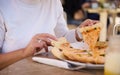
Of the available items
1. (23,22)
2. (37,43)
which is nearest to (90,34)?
(37,43)

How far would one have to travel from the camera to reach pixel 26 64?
3.84 feet

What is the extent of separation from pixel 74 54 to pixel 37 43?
0.21 meters

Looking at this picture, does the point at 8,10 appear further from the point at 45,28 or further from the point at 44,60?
the point at 44,60

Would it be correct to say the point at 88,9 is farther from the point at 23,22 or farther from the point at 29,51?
the point at 29,51

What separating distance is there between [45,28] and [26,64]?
450 mm

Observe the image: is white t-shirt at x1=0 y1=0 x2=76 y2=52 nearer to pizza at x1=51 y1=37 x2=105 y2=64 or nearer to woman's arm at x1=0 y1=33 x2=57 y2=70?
woman's arm at x1=0 y1=33 x2=57 y2=70

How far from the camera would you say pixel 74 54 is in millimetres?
1113

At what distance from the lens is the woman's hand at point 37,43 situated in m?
1.23

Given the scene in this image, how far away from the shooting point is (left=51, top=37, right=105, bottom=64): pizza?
1077 mm

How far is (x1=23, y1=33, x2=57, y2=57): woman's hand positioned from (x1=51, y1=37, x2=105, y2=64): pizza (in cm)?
5

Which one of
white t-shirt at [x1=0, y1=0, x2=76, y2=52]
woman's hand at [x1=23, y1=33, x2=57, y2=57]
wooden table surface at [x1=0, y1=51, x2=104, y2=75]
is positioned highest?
white t-shirt at [x1=0, y1=0, x2=76, y2=52]

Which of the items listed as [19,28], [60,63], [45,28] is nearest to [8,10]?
[19,28]

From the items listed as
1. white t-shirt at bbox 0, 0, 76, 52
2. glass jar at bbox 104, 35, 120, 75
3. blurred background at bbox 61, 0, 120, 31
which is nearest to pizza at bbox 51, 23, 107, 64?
glass jar at bbox 104, 35, 120, 75

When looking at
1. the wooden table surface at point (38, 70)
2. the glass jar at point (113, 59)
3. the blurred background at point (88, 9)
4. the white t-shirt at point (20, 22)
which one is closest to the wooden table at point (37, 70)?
the wooden table surface at point (38, 70)
